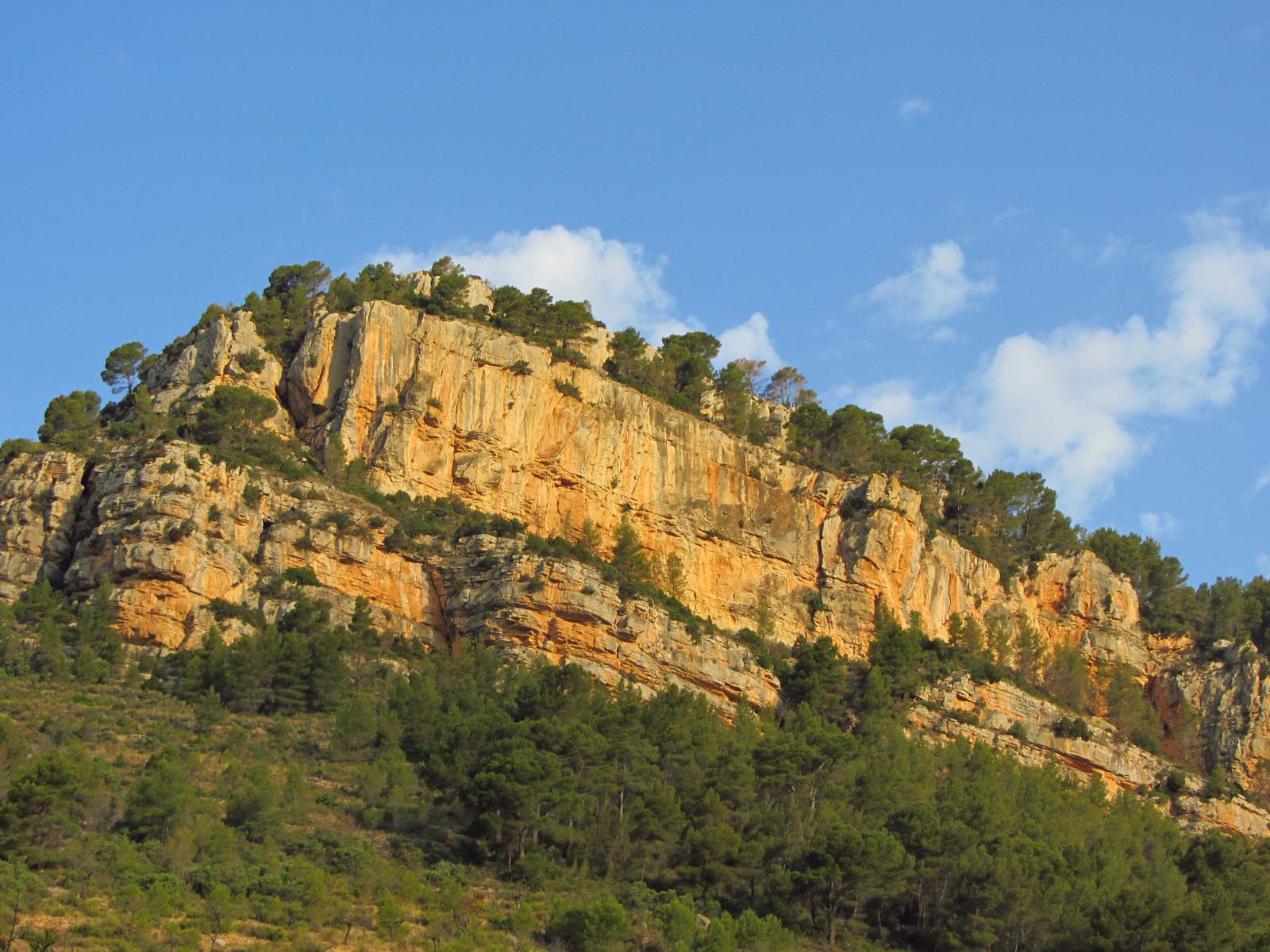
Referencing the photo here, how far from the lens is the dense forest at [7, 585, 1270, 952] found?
149 feet

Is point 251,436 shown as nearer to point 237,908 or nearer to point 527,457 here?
point 527,457

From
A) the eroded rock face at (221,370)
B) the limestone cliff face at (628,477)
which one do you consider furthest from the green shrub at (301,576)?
the eroded rock face at (221,370)

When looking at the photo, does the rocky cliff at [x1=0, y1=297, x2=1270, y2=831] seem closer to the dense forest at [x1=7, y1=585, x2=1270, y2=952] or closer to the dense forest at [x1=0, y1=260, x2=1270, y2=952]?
the dense forest at [x1=0, y1=260, x2=1270, y2=952]

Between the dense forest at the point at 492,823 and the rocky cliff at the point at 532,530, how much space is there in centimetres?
306

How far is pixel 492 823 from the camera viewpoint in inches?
2079

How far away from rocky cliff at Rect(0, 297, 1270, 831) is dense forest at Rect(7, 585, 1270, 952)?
306 centimetres

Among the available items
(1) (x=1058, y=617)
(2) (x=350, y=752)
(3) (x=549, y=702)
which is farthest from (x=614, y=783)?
(1) (x=1058, y=617)

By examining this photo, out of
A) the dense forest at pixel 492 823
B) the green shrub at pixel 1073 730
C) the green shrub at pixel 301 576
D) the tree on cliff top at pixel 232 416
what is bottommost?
the dense forest at pixel 492 823

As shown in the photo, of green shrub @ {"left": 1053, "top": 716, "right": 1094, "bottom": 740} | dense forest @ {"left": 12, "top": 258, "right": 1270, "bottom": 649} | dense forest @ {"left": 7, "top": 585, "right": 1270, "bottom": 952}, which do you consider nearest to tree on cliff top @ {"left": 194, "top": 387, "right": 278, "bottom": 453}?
dense forest @ {"left": 12, "top": 258, "right": 1270, "bottom": 649}

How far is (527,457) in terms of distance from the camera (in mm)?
81438

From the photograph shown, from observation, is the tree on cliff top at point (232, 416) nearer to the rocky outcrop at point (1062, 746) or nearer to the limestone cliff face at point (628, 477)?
the limestone cliff face at point (628, 477)

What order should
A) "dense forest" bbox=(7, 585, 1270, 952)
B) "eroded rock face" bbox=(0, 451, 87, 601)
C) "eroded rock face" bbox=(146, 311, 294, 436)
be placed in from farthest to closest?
"eroded rock face" bbox=(146, 311, 294, 436), "eroded rock face" bbox=(0, 451, 87, 601), "dense forest" bbox=(7, 585, 1270, 952)

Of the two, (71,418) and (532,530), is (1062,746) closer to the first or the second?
(532,530)

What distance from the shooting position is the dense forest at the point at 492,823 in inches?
1789
